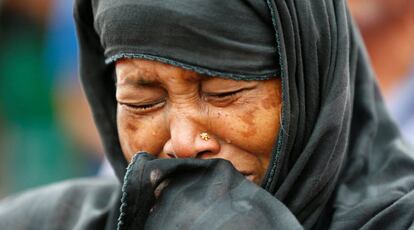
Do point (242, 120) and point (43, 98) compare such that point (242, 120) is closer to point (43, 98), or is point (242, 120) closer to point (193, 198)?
point (193, 198)

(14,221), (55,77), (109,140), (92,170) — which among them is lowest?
(92,170)

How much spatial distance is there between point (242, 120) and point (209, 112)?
10 centimetres

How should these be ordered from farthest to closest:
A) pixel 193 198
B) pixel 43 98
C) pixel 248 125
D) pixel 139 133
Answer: pixel 43 98, pixel 139 133, pixel 248 125, pixel 193 198

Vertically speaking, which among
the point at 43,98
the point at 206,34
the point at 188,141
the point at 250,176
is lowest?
the point at 43,98

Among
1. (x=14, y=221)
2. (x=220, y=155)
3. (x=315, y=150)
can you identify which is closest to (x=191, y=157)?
(x=220, y=155)

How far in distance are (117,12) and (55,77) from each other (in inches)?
158

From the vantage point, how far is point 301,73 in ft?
9.07

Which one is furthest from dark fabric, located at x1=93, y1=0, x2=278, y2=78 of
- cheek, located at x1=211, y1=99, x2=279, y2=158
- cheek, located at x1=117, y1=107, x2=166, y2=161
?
cheek, located at x1=117, y1=107, x2=166, y2=161

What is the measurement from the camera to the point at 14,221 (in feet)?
11.5

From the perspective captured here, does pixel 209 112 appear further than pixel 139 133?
No

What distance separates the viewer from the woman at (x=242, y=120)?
2.69 metres

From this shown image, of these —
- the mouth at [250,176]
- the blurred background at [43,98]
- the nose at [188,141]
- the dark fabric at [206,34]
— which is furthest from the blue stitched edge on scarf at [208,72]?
the blurred background at [43,98]

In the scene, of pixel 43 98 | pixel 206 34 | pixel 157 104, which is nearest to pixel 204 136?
pixel 157 104

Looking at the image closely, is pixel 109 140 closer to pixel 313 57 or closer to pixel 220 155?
pixel 220 155
